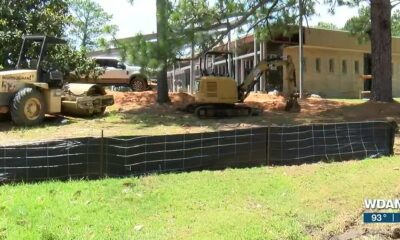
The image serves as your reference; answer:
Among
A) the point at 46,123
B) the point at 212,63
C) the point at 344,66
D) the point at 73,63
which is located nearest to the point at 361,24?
the point at 212,63

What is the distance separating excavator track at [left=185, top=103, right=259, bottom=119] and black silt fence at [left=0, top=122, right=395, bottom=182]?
799 cm

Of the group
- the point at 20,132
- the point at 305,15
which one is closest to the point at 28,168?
the point at 20,132

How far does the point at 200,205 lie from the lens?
6727mm

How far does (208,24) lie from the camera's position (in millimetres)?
18094

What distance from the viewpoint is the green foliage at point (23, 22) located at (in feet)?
65.3

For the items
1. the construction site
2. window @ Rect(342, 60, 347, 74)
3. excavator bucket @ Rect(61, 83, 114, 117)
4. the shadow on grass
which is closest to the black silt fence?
the construction site

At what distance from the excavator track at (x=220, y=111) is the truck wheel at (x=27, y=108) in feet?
17.0

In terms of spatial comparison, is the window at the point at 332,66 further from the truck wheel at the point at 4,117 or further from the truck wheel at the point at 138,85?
the truck wheel at the point at 4,117

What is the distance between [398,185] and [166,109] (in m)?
12.6

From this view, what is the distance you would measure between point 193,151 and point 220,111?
958cm

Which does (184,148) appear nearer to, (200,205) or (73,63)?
(200,205)

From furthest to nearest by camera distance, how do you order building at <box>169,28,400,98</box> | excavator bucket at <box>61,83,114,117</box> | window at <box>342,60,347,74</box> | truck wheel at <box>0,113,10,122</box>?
window at <box>342,60,347,74</box>, building at <box>169,28,400,98</box>, excavator bucket at <box>61,83,114,117</box>, truck wheel at <box>0,113,10,122</box>

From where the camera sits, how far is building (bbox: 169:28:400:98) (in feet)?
105

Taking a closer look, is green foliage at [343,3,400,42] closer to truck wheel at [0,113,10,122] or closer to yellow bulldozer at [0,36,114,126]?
yellow bulldozer at [0,36,114,126]
